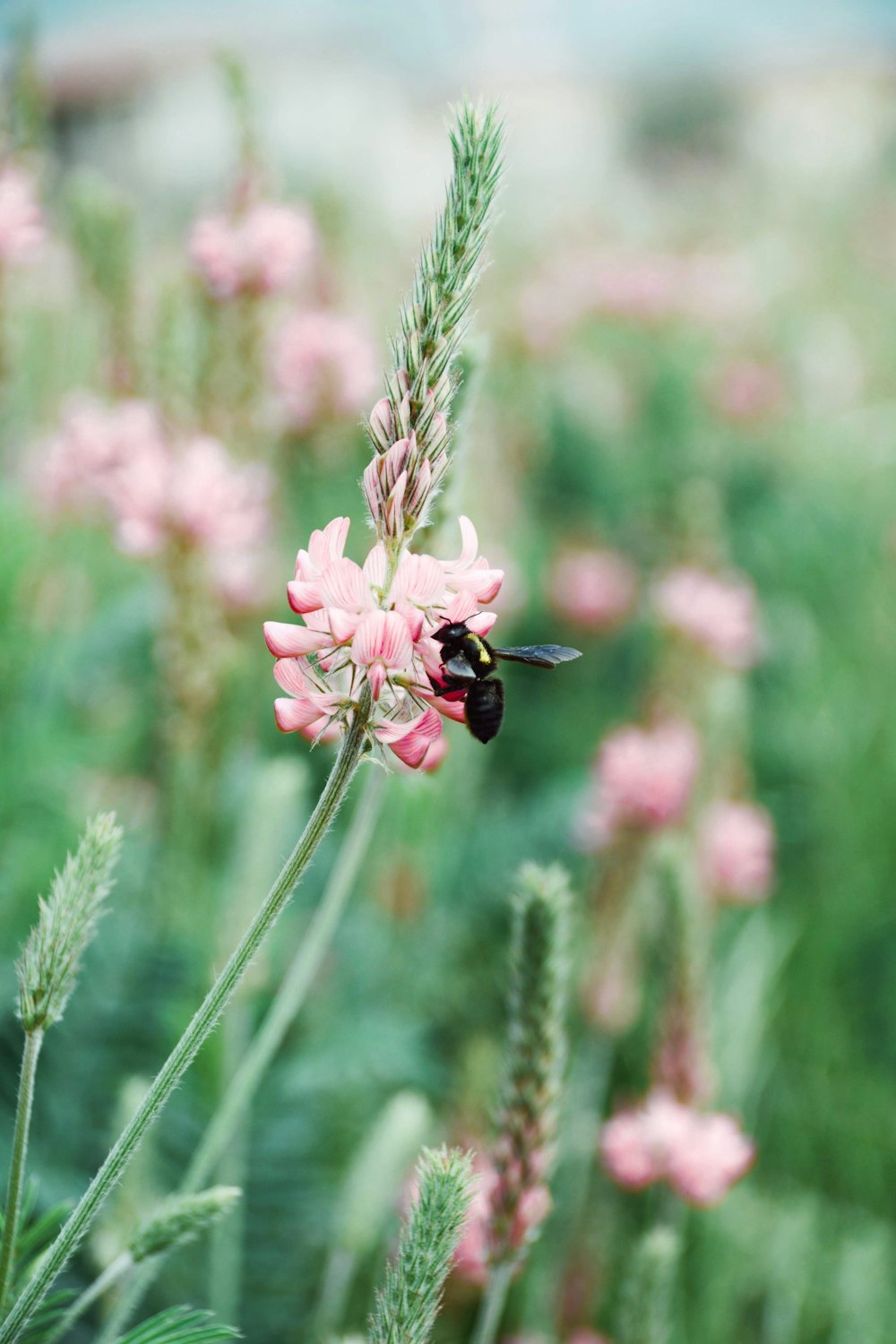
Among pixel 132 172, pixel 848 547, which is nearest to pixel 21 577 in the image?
pixel 848 547

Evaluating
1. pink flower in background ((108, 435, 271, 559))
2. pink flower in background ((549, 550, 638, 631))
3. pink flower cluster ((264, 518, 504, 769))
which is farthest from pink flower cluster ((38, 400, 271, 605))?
pink flower in background ((549, 550, 638, 631))

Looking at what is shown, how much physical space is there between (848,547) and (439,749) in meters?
3.30

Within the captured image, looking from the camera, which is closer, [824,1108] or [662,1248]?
[662,1248]

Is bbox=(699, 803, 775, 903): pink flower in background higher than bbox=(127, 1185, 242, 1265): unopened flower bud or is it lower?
higher

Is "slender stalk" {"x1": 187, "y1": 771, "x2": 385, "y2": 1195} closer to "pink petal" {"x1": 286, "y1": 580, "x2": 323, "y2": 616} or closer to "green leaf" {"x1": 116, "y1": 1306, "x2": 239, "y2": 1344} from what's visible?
"green leaf" {"x1": 116, "y1": 1306, "x2": 239, "y2": 1344}

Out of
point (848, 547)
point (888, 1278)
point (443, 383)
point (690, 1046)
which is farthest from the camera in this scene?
point (848, 547)

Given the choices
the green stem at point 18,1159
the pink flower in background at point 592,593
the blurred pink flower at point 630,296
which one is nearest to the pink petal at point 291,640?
the green stem at point 18,1159

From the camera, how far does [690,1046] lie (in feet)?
4.30

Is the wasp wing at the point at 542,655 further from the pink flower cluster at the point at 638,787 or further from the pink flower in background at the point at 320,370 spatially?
the pink flower in background at the point at 320,370

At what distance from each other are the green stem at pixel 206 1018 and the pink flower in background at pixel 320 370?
1.55 metres

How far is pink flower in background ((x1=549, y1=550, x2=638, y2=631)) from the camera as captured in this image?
2.82 metres

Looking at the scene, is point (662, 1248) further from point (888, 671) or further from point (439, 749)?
point (888, 671)

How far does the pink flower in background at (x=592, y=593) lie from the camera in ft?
9.24

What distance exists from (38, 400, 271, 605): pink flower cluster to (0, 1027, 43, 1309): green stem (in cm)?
98
